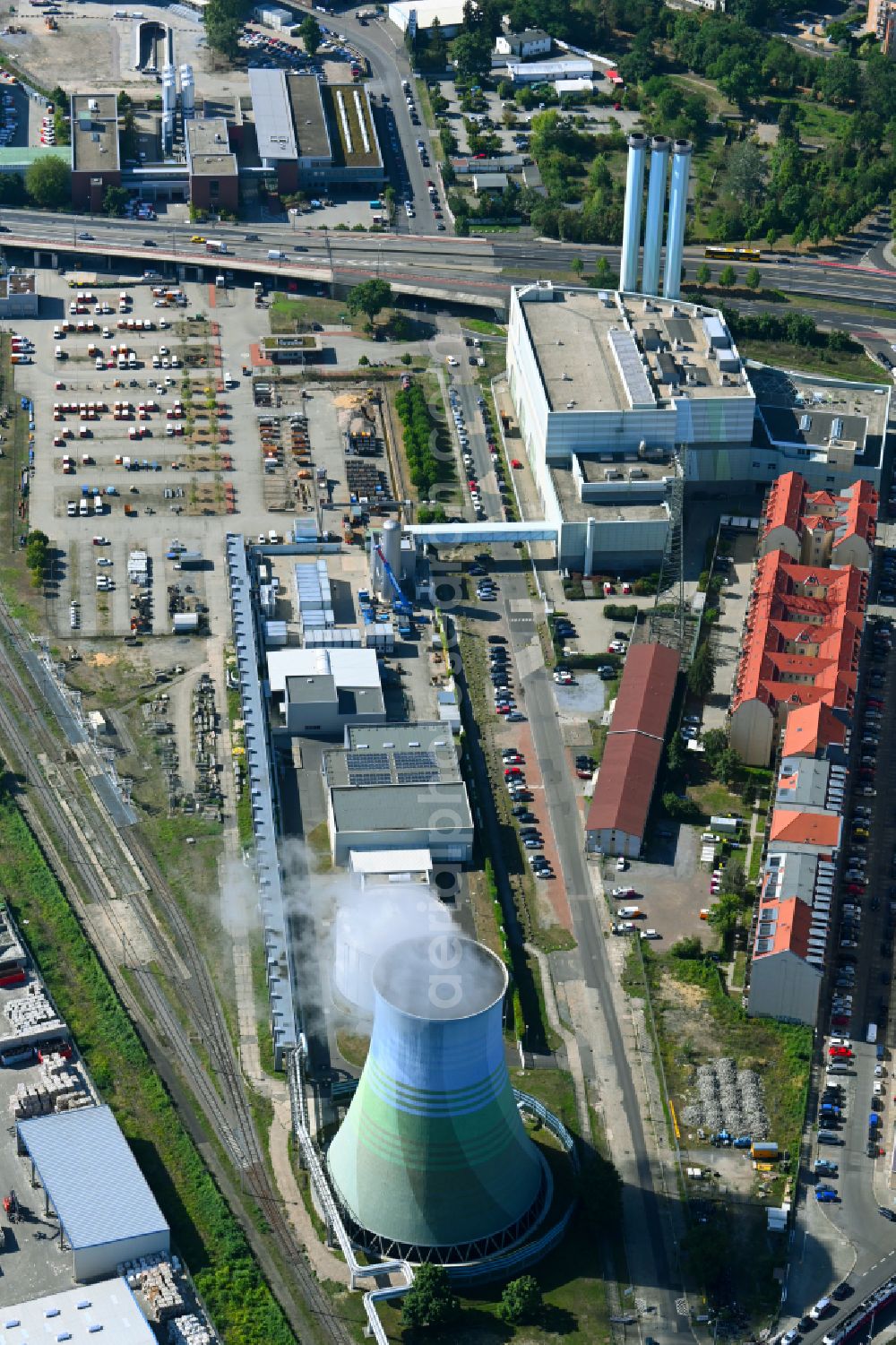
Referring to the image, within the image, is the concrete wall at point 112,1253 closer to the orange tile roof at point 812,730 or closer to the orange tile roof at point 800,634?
the orange tile roof at point 812,730

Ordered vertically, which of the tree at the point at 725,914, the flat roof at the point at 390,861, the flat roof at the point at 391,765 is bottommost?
the tree at the point at 725,914

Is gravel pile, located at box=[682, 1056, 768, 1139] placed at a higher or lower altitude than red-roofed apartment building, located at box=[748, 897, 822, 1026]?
lower

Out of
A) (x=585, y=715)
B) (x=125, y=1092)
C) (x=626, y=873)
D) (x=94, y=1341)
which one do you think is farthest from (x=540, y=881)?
(x=94, y=1341)

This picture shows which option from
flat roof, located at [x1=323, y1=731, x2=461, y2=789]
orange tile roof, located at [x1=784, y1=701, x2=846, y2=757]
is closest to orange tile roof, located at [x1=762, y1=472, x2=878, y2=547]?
orange tile roof, located at [x1=784, y1=701, x2=846, y2=757]

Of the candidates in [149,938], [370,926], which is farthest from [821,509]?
[149,938]

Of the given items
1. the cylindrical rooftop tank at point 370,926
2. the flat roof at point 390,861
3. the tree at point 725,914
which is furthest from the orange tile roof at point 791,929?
the flat roof at point 390,861

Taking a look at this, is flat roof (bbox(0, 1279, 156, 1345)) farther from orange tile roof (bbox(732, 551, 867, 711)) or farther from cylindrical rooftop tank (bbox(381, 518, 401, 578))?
cylindrical rooftop tank (bbox(381, 518, 401, 578))

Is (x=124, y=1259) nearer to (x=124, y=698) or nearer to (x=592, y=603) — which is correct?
(x=124, y=698)

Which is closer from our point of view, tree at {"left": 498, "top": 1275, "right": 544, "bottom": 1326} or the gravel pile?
tree at {"left": 498, "top": 1275, "right": 544, "bottom": 1326}
